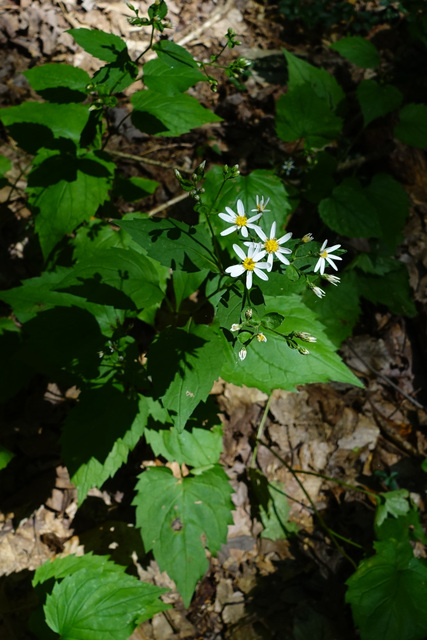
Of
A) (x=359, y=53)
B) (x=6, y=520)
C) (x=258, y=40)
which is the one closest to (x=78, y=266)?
(x=6, y=520)

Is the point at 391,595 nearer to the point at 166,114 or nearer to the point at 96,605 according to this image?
the point at 96,605

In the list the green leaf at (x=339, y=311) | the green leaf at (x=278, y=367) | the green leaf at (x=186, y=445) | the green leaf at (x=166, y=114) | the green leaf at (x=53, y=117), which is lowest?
the green leaf at (x=186, y=445)

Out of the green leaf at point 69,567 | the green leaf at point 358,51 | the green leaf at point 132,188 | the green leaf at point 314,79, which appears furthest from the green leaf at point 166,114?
the green leaf at point 69,567

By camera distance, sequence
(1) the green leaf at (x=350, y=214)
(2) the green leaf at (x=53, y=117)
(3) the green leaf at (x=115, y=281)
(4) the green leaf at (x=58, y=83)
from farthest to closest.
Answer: (1) the green leaf at (x=350, y=214), (2) the green leaf at (x=53, y=117), (4) the green leaf at (x=58, y=83), (3) the green leaf at (x=115, y=281)

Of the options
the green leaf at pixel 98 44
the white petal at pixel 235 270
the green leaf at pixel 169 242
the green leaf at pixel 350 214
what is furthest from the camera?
the green leaf at pixel 350 214

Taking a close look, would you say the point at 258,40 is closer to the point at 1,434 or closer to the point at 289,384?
the point at 289,384

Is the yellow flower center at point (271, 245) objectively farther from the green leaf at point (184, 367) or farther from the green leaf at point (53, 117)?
the green leaf at point (53, 117)

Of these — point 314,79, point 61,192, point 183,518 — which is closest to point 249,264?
point 61,192
